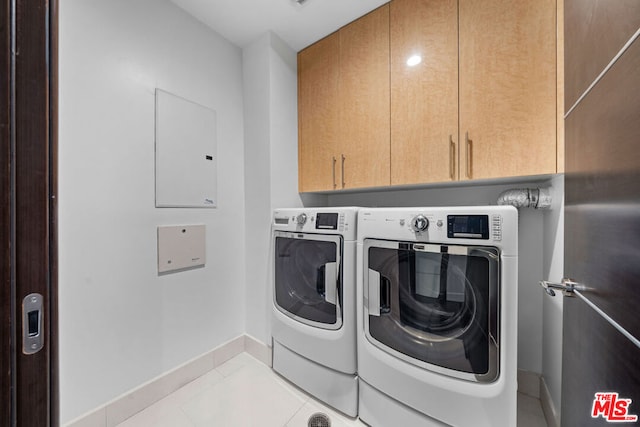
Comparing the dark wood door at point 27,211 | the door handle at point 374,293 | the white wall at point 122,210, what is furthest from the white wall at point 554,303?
the white wall at point 122,210

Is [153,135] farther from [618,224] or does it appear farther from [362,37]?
[618,224]

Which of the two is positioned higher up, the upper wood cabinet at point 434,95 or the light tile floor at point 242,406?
the upper wood cabinet at point 434,95

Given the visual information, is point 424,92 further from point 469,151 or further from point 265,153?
point 265,153

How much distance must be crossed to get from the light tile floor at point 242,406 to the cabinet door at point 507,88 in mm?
1312

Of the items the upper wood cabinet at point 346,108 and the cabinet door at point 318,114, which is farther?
the cabinet door at point 318,114

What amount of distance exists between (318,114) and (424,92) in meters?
0.75

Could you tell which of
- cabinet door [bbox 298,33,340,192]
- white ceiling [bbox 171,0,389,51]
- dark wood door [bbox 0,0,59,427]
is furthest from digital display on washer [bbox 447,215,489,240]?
white ceiling [bbox 171,0,389,51]

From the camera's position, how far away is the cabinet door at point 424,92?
1.27 m

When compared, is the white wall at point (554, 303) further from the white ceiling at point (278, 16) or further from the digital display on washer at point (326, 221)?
the white ceiling at point (278, 16)

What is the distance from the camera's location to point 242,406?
137 centimetres

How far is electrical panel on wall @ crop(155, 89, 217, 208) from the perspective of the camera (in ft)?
4.75

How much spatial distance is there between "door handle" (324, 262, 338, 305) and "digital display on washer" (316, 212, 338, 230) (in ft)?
0.67

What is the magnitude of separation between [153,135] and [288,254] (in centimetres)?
107

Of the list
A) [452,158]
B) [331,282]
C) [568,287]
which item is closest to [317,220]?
[331,282]
